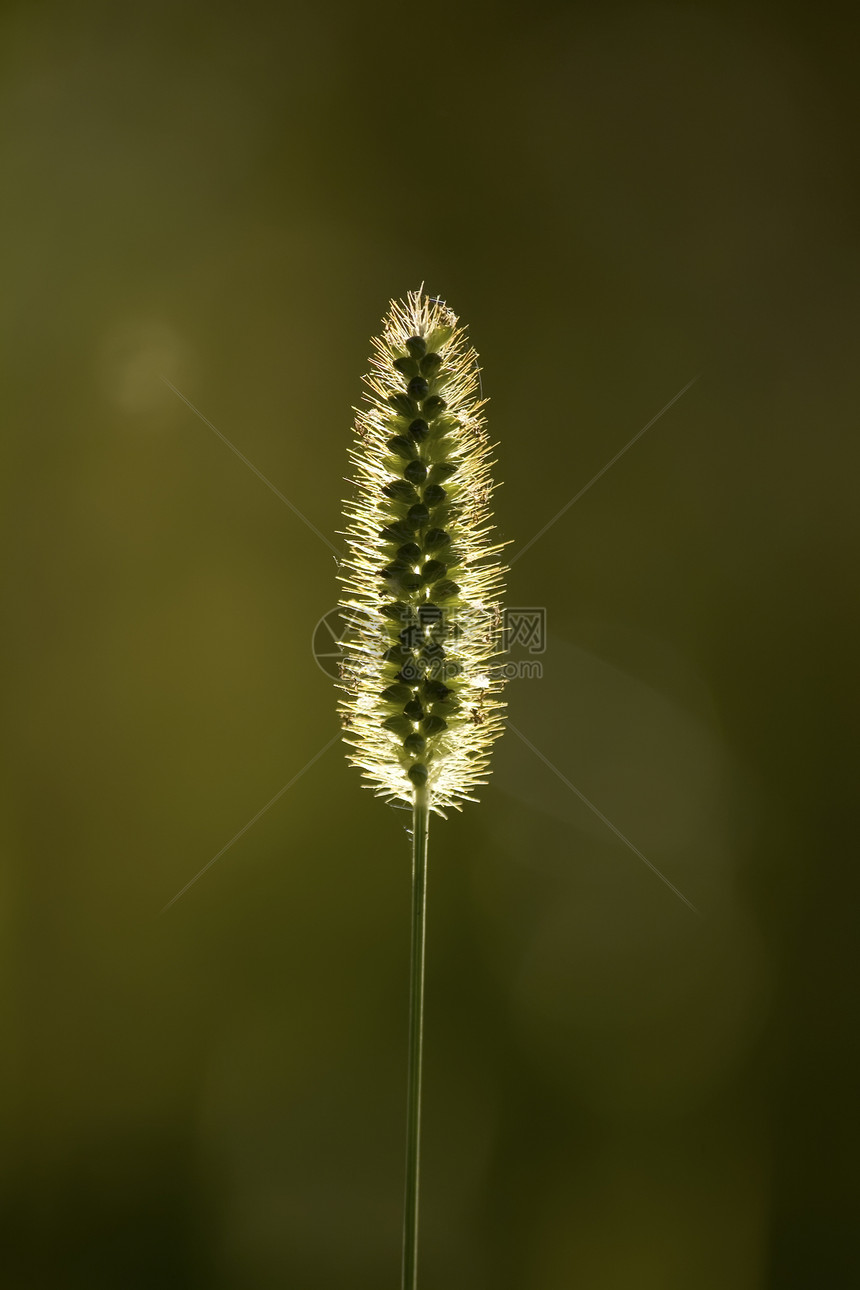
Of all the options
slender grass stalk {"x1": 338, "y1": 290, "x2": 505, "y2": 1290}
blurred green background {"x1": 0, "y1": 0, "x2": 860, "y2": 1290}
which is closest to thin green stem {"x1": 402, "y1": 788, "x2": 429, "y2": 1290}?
slender grass stalk {"x1": 338, "y1": 290, "x2": 505, "y2": 1290}

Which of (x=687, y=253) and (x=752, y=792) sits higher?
(x=687, y=253)

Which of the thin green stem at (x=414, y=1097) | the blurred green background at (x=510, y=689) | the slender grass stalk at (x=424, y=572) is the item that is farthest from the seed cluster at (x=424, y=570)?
the blurred green background at (x=510, y=689)

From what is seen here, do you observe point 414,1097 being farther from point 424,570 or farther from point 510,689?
point 510,689

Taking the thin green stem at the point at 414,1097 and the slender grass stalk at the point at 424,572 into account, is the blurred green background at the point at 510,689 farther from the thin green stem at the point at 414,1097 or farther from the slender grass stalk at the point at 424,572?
the thin green stem at the point at 414,1097

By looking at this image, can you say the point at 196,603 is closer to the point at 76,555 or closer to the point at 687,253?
the point at 76,555

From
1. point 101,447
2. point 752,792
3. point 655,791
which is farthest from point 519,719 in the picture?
point 101,447

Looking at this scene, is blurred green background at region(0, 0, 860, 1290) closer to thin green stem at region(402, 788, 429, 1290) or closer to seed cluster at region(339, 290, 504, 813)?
seed cluster at region(339, 290, 504, 813)
